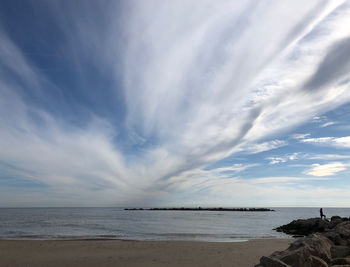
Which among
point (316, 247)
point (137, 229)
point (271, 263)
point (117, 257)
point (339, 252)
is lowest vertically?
point (137, 229)

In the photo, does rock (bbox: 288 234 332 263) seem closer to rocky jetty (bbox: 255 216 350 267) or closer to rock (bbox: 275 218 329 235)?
rocky jetty (bbox: 255 216 350 267)

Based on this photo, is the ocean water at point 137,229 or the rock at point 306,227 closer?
the ocean water at point 137,229

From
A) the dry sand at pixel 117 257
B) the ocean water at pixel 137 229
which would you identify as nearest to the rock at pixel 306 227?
the ocean water at pixel 137 229

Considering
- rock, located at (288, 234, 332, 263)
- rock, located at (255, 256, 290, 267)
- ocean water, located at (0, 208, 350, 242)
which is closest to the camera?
rock, located at (255, 256, 290, 267)

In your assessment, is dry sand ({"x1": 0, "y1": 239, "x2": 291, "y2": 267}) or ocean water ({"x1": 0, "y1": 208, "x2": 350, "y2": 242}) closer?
dry sand ({"x1": 0, "y1": 239, "x2": 291, "y2": 267})

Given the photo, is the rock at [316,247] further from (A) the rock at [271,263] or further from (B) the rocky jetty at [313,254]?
(A) the rock at [271,263]

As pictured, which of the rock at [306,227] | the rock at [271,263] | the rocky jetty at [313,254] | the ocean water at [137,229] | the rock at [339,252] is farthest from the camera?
the rock at [306,227]

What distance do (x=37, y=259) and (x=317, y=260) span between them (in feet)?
40.8

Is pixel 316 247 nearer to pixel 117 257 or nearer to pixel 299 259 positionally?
pixel 299 259

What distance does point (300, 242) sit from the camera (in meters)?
10.2

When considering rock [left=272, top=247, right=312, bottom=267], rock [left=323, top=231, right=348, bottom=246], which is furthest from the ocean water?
rock [left=272, top=247, right=312, bottom=267]

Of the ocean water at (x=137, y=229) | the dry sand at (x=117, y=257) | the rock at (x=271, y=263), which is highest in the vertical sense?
the rock at (x=271, y=263)

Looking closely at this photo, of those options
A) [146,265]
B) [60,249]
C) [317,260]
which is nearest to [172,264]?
[146,265]

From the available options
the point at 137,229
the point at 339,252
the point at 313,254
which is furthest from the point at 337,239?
the point at 137,229
